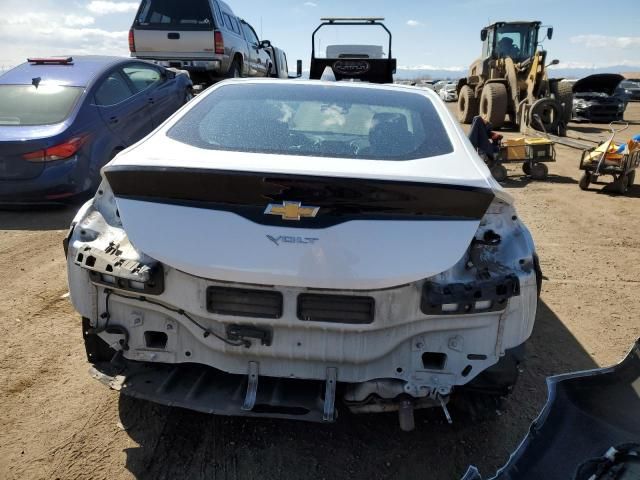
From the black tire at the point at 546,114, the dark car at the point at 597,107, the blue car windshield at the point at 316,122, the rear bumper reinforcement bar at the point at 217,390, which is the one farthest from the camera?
the dark car at the point at 597,107

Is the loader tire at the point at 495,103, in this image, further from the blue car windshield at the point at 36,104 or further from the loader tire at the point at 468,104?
the blue car windshield at the point at 36,104

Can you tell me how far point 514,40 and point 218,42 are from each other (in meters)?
11.2

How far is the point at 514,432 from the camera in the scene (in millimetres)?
2596

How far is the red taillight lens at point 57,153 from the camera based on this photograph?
5840mm

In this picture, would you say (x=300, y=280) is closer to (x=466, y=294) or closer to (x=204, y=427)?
(x=466, y=294)

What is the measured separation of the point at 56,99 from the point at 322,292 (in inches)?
227

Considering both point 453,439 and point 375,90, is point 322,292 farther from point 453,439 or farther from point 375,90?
point 375,90

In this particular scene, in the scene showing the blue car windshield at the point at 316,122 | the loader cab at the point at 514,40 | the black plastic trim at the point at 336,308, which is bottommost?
the black plastic trim at the point at 336,308

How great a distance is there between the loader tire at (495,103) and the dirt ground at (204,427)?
12599mm

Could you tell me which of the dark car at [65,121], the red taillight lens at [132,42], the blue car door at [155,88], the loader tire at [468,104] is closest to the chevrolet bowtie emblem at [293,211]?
the dark car at [65,121]

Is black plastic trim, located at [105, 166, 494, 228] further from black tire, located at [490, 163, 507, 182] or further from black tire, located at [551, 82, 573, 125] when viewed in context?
black tire, located at [551, 82, 573, 125]

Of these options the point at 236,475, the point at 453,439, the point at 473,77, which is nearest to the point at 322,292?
the point at 236,475

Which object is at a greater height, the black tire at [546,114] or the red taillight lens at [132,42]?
the red taillight lens at [132,42]

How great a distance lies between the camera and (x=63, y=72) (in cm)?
674
